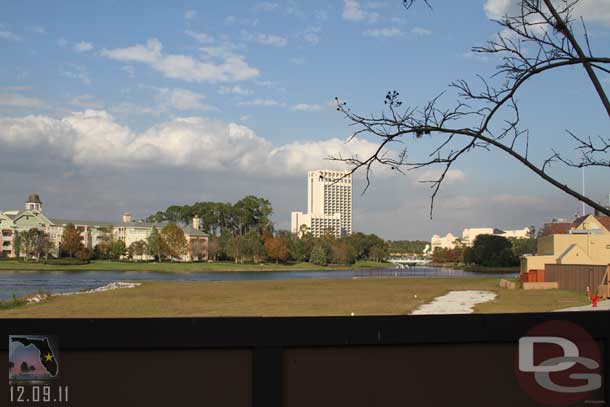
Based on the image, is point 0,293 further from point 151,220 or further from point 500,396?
point 151,220

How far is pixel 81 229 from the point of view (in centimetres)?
9425

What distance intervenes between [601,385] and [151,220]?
393 feet

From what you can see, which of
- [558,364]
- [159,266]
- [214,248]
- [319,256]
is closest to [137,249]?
[159,266]

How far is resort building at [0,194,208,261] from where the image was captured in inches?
3268

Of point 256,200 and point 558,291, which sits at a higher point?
point 256,200

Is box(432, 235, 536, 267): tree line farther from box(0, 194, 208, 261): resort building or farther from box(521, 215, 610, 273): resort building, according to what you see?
box(0, 194, 208, 261): resort building

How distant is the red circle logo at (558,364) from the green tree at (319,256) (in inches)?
3829

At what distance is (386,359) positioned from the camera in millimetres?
3166

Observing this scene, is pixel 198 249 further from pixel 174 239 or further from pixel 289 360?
pixel 289 360

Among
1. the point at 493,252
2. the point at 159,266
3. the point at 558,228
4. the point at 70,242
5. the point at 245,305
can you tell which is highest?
the point at 558,228

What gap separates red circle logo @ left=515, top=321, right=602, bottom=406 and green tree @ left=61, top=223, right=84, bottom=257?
86691 millimetres

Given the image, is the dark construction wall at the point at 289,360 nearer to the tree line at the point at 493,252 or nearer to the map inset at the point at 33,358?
the map inset at the point at 33,358

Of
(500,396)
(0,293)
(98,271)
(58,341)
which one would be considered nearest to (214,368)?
(58,341)

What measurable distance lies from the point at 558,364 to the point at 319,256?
322 ft
